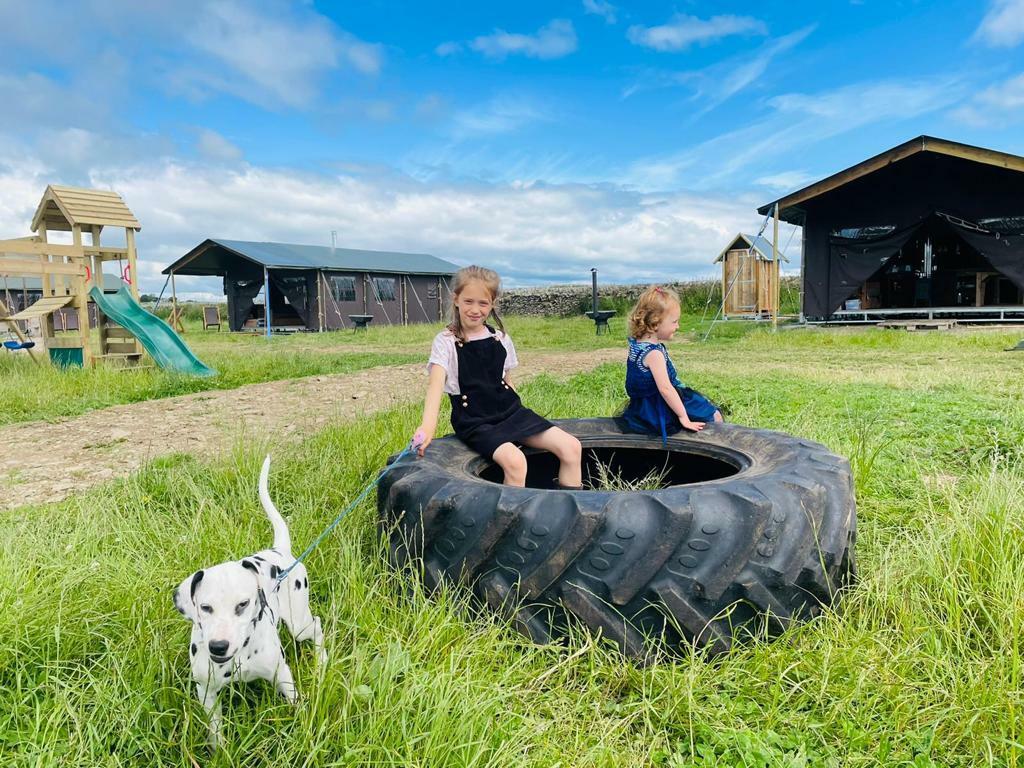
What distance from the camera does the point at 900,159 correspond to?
1405 centimetres

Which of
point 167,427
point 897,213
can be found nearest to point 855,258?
point 897,213

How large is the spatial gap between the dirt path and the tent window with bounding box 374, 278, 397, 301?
720 inches

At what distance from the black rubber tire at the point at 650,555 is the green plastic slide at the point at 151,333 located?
24.5ft

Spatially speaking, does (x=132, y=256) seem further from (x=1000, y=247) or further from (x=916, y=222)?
(x=1000, y=247)

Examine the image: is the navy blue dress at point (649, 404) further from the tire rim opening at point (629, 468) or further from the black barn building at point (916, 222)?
the black barn building at point (916, 222)

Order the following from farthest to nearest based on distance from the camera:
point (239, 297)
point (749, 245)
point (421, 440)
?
point (239, 297), point (749, 245), point (421, 440)

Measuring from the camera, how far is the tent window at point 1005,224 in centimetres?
1434

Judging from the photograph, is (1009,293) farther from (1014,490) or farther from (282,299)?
(282,299)

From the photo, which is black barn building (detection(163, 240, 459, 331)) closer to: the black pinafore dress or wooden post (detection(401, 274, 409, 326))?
wooden post (detection(401, 274, 409, 326))

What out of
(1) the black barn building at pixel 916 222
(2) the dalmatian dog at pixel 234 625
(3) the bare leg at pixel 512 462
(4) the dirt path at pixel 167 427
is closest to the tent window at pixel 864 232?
(1) the black barn building at pixel 916 222

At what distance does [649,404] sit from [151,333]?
8.78 meters

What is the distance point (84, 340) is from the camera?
9102 mm

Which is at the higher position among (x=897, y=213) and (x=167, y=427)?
(x=897, y=213)

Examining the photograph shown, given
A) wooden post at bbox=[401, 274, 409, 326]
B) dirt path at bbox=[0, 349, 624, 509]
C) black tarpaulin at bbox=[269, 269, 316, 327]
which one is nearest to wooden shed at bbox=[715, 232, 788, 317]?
wooden post at bbox=[401, 274, 409, 326]
